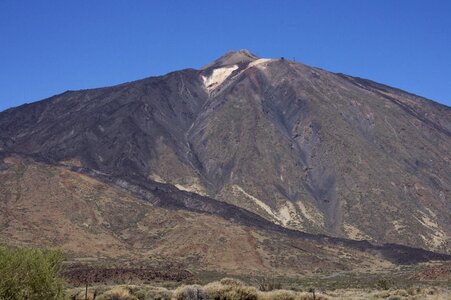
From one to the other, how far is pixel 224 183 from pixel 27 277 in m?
145

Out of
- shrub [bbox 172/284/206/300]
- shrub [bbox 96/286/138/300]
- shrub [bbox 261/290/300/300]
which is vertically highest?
shrub [bbox 261/290/300/300]

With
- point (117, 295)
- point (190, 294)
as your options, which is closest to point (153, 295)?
point (117, 295)

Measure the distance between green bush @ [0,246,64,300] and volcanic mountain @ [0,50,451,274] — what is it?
71273mm

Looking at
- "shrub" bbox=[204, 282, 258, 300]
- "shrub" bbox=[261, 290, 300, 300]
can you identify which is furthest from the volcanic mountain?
"shrub" bbox=[204, 282, 258, 300]

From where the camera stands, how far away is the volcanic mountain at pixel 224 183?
10581 centimetres

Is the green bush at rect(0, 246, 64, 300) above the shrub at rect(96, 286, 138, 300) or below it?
above

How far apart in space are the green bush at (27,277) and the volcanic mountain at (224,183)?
71.3 meters

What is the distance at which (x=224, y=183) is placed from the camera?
16575 centimetres

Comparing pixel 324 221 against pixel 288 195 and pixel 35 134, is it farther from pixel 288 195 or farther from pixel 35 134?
pixel 35 134

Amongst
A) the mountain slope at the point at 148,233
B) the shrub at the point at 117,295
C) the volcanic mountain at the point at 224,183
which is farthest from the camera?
the volcanic mountain at the point at 224,183

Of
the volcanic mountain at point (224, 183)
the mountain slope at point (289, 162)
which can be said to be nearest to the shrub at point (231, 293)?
the volcanic mountain at point (224, 183)

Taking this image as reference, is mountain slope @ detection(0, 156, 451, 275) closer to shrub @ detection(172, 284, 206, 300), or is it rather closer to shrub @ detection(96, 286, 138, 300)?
shrub @ detection(96, 286, 138, 300)

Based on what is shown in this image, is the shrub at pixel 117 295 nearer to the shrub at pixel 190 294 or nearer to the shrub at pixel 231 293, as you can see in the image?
the shrub at pixel 190 294

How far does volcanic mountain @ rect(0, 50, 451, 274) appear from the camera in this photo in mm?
105812
